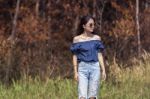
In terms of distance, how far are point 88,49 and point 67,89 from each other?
3034mm

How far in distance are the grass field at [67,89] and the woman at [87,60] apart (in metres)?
2.34

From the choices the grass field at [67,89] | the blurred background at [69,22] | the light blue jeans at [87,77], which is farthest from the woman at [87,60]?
the blurred background at [69,22]

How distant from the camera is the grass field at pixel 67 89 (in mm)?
10719

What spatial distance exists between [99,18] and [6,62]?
21711 millimetres

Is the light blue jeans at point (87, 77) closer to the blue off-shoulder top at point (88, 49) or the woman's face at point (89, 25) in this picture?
the blue off-shoulder top at point (88, 49)

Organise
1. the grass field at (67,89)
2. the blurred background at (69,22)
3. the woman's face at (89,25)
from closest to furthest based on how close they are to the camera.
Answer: the woman's face at (89,25) < the grass field at (67,89) < the blurred background at (69,22)

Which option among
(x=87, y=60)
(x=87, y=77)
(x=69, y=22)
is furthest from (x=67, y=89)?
(x=69, y=22)

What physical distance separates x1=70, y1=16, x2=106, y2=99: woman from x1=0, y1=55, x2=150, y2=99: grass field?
2.34 metres

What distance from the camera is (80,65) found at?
8.38 metres

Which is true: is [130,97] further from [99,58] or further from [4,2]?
[4,2]

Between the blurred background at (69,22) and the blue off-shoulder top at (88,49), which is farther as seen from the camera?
the blurred background at (69,22)

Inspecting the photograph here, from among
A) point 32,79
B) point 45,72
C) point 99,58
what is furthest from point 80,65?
point 45,72

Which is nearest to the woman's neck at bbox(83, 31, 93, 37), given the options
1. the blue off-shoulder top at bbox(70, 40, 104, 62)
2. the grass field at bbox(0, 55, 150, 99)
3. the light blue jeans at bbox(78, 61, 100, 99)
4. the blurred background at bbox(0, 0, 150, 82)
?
the blue off-shoulder top at bbox(70, 40, 104, 62)

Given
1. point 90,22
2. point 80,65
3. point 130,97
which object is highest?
point 90,22
